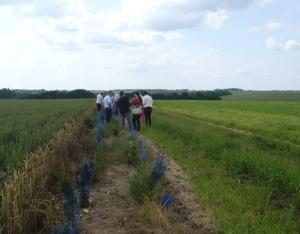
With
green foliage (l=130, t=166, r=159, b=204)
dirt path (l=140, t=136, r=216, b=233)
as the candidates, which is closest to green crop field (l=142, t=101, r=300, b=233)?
→ dirt path (l=140, t=136, r=216, b=233)

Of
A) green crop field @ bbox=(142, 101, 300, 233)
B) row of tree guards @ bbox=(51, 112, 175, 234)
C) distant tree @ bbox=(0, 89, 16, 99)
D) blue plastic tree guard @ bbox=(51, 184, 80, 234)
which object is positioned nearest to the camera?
blue plastic tree guard @ bbox=(51, 184, 80, 234)

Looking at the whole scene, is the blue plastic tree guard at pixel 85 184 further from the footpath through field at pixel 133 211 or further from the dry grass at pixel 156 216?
the dry grass at pixel 156 216

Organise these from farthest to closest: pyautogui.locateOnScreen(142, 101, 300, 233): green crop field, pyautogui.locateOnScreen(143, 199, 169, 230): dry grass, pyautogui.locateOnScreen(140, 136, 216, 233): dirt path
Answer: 1. pyautogui.locateOnScreen(142, 101, 300, 233): green crop field
2. pyautogui.locateOnScreen(140, 136, 216, 233): dirt path
3. pyautogui.locateOnScreen(143, 199, 169, 230): dry grass

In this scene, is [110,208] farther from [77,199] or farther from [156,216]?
[156,216]

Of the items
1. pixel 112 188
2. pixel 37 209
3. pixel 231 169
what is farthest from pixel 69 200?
pixel 231 169

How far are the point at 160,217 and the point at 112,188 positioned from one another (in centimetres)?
294

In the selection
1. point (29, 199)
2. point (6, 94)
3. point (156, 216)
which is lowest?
point (6, 94)

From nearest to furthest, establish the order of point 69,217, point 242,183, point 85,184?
point 69,217, point 85,184, point 242,183

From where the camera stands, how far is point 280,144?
16.7 meters

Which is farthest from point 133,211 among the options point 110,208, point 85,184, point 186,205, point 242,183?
point 242,183

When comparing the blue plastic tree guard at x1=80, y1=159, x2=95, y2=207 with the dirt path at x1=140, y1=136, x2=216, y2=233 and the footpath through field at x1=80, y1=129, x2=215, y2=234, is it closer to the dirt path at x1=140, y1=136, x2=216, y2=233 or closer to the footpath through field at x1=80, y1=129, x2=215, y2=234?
the footpath through field at x1=80, y1=129, x2=215, y2=234

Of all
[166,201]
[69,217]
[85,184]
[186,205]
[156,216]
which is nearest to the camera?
[69,217]

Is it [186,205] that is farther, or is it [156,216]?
[186,205]

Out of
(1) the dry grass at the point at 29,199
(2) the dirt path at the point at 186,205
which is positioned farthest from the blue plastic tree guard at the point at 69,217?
(2) the dirt path at the point at 186,205
